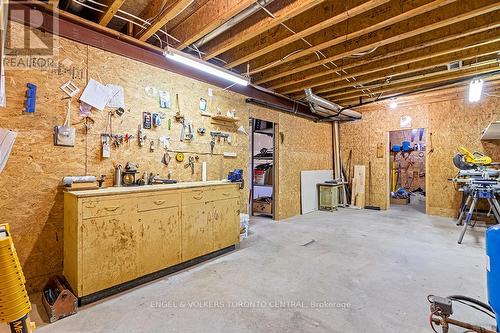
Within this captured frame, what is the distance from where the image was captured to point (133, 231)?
2326 millimetres

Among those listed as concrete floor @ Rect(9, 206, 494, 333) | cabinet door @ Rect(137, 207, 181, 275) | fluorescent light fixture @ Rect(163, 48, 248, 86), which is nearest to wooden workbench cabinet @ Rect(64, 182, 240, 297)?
cabinet door @ Rect(137, 207, 181, 275)

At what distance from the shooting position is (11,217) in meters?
2.15

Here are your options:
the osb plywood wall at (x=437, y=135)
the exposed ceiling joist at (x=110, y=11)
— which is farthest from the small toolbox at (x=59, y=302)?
the osb plywood wall at (x=437, y=135)

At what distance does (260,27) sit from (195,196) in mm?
2052

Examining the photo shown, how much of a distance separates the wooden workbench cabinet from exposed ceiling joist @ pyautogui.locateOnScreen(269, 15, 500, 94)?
8.68 ft

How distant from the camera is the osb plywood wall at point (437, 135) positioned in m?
5.19

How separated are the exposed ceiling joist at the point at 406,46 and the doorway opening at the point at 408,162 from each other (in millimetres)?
5685

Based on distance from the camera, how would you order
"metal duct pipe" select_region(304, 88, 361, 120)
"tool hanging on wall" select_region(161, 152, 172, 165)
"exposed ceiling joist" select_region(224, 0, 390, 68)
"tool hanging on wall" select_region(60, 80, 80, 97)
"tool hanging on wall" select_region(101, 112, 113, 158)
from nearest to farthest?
1. "exposed ceiling joist" select_region(224, 0, 390, 68)
2. "tool hanging on wall" select_region(60, 80, 80, 97)
3. "tool hanging on wall" select_region(101, 112, 113, 158)
4. "tool hanging on wall" select_region(161, 152, 172, 165)
5. "metal duct pipe" select_region(304, 88, 361, 120)

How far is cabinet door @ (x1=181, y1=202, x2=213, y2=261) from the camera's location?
2.75 metres

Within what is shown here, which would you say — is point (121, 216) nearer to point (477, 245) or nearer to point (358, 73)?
point (358, 73)

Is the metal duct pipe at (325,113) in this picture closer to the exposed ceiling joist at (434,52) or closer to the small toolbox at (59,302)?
the exposed ceiling joist at (434,52)

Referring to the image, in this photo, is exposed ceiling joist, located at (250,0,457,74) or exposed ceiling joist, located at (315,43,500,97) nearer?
exposed ceiling joist, located at (250,0,457,74)

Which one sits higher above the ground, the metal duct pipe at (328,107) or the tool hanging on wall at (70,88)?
the metal duct pipe at (328,107)

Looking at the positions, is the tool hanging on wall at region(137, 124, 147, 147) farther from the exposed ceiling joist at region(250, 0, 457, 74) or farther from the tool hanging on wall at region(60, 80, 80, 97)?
the exposed ceiling joist at region(250, 0, 457, 74)
